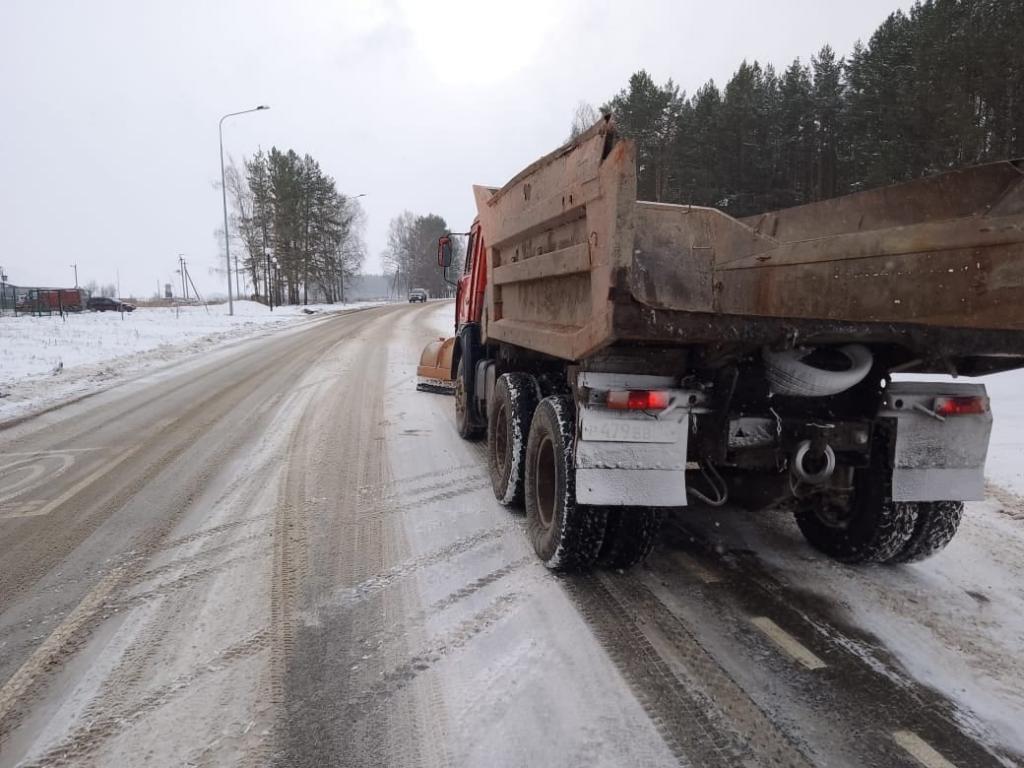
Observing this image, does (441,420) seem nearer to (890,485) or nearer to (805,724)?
(890,485)

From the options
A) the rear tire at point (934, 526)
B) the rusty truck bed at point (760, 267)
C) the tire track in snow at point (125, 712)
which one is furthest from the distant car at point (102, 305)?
the rear tire at point (934, 526)

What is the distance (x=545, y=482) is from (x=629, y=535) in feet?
2.17

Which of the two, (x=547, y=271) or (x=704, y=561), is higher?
(x=547, y=271)

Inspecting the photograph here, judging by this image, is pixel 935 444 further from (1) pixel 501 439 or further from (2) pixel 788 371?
(1) pixel 501 439

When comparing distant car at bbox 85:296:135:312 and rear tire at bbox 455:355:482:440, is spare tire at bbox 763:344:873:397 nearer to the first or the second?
rear tire at bbox 455:355:482:440

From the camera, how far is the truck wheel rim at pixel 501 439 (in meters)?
4.98

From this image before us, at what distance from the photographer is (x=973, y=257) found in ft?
10.6

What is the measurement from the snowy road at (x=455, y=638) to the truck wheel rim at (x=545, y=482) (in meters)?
0.33

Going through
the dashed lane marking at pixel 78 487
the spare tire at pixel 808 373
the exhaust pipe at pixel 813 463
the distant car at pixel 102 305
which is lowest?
the dashed lane marking at pixel 78 487

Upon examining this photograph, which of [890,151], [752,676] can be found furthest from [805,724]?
[890,151]

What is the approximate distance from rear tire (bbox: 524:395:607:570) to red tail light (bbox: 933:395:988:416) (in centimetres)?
185

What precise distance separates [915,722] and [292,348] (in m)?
16.5

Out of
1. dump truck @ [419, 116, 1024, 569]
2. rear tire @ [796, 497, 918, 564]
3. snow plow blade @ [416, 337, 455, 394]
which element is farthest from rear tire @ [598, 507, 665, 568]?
snow plow blade @ [416, 337, 455, 394]

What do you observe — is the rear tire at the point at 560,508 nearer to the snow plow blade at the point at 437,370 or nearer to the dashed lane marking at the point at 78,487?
the dashed lane marking at the point at 78,487
